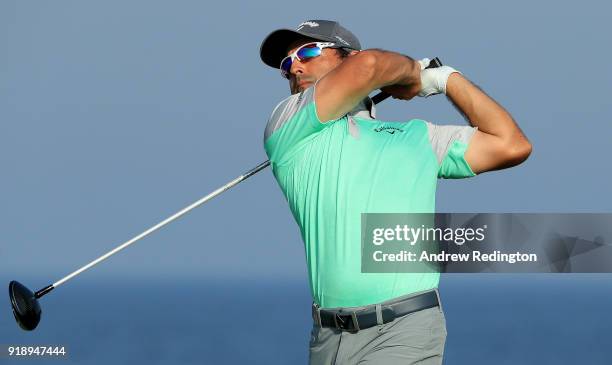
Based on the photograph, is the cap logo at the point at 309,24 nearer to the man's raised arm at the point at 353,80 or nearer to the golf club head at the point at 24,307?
the man's raised arm at the point at 353,80

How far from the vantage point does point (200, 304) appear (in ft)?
322

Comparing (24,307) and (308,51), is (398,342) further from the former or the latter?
(24,307)

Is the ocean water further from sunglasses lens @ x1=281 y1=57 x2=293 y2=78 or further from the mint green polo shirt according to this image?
the mint green polo shirt

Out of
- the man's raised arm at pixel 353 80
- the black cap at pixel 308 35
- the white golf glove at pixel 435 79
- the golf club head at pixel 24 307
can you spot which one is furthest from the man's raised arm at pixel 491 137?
the golf club head at pixel 24 307

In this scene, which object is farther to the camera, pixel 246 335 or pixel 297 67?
pixel 246 335

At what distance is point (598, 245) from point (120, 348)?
144 ft

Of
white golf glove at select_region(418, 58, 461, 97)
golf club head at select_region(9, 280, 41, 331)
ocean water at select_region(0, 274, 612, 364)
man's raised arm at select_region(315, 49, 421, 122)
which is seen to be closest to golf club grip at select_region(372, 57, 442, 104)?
white golf glove at select_region(418, 58, 461, 97)

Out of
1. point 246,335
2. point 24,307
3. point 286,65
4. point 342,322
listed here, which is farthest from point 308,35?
point 246,335

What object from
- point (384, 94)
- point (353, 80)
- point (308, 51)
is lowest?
point (384, 94)

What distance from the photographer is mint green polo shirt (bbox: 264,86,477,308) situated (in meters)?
4.62

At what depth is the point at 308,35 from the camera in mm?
5008

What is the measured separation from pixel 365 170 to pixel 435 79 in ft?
1.93

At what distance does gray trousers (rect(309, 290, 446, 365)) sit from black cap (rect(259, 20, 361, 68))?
1.17 m

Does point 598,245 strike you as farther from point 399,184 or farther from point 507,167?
point 399,184
